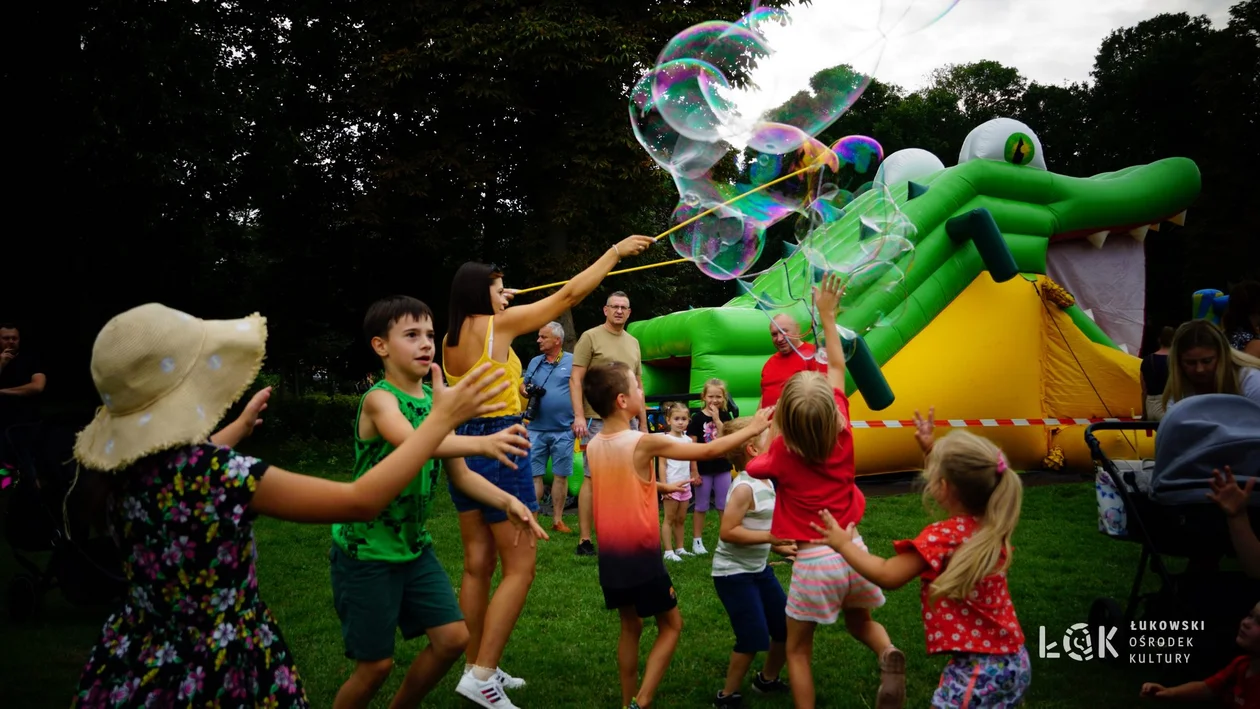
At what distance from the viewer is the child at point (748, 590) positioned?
144 inches

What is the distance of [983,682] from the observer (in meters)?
2.59

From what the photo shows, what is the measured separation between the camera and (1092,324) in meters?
10.9

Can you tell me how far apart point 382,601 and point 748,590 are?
1576 millimetres

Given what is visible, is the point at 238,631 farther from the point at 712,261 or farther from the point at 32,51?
the point at 32,51

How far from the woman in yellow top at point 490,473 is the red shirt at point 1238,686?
2.73 meters

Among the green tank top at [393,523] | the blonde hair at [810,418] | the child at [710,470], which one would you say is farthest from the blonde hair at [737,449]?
the child at [710,470]

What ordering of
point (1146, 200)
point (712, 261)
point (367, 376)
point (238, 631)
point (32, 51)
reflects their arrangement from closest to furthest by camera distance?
1. point (238, 631)
2. point (712, 261)
3. point (1146, 200)
4. point (32, 51)
5. point (367, 376)

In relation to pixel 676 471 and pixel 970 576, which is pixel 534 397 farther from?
pixel 970 576

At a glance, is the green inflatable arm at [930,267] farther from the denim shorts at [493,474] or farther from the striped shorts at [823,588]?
the striped shorts at [823,588]

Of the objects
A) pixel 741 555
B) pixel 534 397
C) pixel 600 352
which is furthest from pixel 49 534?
pixel 741 555

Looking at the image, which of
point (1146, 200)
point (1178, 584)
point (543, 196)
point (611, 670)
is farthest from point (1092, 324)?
point (543, 196)

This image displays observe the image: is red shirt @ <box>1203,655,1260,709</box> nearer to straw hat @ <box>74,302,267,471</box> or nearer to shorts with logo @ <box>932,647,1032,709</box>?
shorts with logo @ <box>932,647,1032,709</box>

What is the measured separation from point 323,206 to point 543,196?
16.9 feet

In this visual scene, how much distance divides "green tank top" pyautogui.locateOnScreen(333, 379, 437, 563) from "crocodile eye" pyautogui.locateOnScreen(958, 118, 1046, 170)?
9401 millimetres
